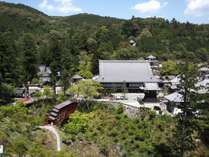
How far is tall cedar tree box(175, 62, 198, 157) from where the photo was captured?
30.4m

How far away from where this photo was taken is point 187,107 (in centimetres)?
3053

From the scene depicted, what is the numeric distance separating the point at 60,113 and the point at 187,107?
46.9 ft

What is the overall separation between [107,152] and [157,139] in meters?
5.24

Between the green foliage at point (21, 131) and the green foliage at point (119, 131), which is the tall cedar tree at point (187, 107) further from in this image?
the green foliage at point (21, 131)

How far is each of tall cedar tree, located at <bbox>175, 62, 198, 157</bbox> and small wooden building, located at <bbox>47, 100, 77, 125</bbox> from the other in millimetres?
13043

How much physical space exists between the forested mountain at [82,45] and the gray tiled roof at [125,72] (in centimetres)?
494

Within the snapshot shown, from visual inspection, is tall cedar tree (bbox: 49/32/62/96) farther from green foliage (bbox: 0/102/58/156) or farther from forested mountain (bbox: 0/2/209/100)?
green foliage (bbox: 0/102/58/156)

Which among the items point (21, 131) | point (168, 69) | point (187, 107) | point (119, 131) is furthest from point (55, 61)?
point (168, 69)

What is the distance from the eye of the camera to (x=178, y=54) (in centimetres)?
8006

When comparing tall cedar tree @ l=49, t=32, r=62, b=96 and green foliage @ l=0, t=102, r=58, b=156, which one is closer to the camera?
green foliage @ l=0, t=102, r=58, b=156

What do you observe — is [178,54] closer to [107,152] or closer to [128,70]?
[128,70]

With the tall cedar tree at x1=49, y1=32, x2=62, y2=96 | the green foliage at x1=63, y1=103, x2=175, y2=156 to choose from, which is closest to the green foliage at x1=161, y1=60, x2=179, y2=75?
the tall cedar tree at x1=49, y1=32, x2=62, y2=96

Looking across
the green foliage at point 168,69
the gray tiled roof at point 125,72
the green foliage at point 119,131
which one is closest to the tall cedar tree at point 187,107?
the green foliage at point 119,131

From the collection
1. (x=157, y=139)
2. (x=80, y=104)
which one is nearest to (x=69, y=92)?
(x=80, y=104)
